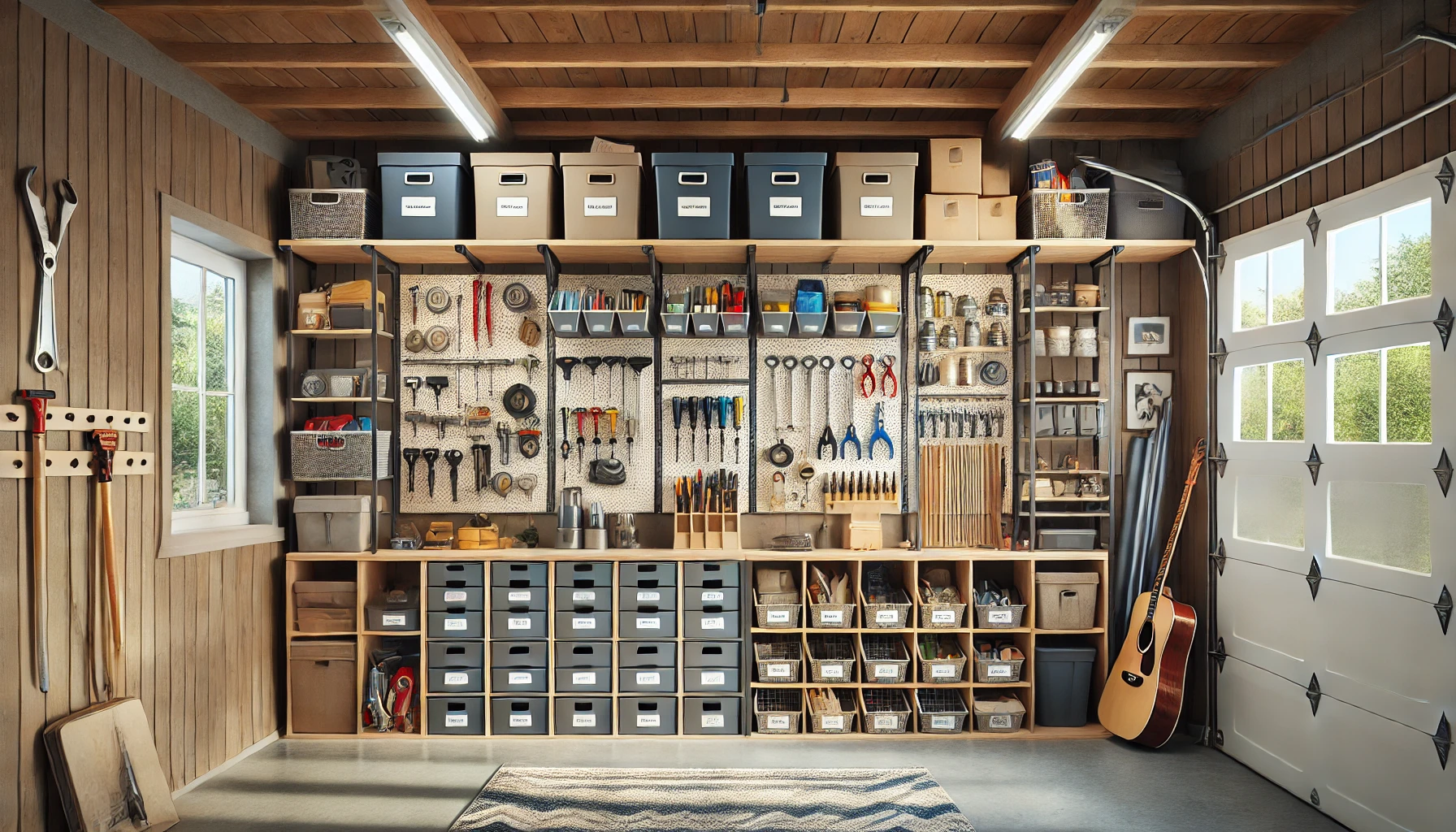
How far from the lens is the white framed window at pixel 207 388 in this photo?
174 inches

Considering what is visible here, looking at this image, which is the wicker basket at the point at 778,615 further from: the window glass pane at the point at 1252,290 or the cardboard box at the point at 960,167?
the window glass pane at the point at 1252,290

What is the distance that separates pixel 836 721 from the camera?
4.86 meters

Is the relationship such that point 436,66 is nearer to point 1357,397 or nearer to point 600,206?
point 600,206

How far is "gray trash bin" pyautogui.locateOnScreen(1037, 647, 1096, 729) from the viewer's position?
4965 millimetres

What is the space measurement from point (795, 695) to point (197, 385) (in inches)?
139

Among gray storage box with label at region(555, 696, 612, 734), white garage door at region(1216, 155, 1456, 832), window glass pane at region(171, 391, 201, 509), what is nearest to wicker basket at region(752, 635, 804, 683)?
gray storage box with label at region(555, 696, 612, 734)

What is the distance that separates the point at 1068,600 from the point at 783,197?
271 cm

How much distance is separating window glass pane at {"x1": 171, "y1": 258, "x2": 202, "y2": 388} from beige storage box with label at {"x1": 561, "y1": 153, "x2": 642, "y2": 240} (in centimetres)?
188

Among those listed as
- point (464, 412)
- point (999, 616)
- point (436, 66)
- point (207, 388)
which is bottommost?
point (999, 616)

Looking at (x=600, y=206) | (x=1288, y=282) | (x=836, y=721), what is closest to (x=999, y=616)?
(x=836, y=721)

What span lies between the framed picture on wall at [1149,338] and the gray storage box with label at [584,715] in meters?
3.64

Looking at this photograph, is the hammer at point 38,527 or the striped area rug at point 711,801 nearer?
the hammer at point 38,527

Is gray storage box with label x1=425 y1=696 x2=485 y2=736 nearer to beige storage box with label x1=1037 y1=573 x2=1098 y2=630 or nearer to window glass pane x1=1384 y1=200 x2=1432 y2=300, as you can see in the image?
beige storage box with label x1=1037 y1=573 x2=1098 y2=630

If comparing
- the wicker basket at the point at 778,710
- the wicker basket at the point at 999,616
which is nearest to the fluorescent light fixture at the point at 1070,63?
the wicker basket at the point at 999,616
